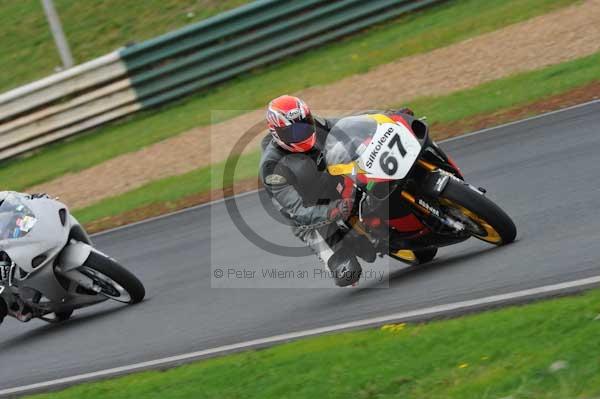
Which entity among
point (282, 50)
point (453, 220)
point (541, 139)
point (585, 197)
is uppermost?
point (453, 220)

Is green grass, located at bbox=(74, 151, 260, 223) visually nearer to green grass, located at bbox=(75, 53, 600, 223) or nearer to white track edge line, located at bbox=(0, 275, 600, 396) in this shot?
green grass, located at bbox=(75, 53, 600, 223)

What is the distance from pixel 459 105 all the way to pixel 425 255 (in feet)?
17.3

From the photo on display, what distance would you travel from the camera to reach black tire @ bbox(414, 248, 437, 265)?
26.5 ft

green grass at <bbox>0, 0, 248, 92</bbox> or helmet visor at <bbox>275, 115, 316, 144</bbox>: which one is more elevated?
helmet visor at <bbox>275, 115, 316, 144</bbox>

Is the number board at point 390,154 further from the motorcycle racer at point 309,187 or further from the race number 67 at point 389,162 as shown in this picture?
the motorcycle racer at point 309,187

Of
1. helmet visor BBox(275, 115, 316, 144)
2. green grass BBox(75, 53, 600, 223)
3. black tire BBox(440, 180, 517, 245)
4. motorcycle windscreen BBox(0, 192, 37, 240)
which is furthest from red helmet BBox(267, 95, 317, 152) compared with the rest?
green grass BBox(75, 53, 600, 223)

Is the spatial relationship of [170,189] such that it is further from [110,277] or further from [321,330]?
[321,330]

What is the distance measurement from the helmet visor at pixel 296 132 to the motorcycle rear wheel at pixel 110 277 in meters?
2.34

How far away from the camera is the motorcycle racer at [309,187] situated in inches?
280

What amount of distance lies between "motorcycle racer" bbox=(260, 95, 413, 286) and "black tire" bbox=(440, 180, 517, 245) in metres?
0.72

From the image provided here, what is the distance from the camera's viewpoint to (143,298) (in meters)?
9.40

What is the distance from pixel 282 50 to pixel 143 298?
30.3 ft

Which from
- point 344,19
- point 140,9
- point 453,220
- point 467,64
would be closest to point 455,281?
point 453,220

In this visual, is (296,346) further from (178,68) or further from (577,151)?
(178,68)
